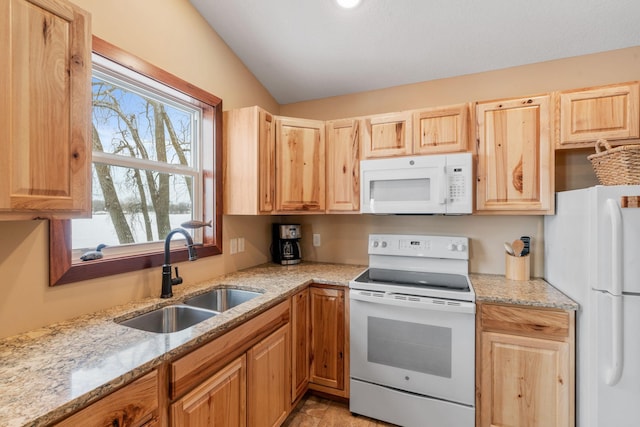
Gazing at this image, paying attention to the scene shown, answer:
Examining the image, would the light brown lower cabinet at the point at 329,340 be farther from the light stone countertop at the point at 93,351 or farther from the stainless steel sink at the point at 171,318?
the stainless steel sink at the point at 171,318

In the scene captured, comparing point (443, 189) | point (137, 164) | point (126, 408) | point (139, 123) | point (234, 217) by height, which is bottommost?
point (126, 408)

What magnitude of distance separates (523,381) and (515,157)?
1.34m

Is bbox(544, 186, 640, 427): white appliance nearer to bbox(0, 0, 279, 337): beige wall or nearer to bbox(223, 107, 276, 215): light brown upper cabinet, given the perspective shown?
bbox(223, 107, 276, 215): light brown upper cabinet

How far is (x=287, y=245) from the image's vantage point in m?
2.67

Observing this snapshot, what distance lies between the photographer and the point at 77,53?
1020 millimetres

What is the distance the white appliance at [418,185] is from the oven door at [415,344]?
614 mm

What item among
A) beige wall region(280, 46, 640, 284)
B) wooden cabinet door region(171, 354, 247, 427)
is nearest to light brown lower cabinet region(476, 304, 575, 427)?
beige wall region(280, 46, 640, 284)

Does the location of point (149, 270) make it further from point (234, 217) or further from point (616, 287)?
point (616, 287)

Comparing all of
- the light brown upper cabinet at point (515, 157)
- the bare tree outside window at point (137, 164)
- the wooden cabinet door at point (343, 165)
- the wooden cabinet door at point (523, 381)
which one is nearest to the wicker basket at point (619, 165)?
the light brown upper cabinet at point (515, 157)

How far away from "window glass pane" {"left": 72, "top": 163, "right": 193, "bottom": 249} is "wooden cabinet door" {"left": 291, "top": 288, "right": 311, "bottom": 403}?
38.7 inches

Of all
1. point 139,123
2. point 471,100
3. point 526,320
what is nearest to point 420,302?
point 526,320

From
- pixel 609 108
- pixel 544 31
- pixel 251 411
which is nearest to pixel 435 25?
pixel 544 31

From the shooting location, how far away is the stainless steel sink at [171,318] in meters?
1.49

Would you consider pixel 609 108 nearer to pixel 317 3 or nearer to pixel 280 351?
pixel 317 3
